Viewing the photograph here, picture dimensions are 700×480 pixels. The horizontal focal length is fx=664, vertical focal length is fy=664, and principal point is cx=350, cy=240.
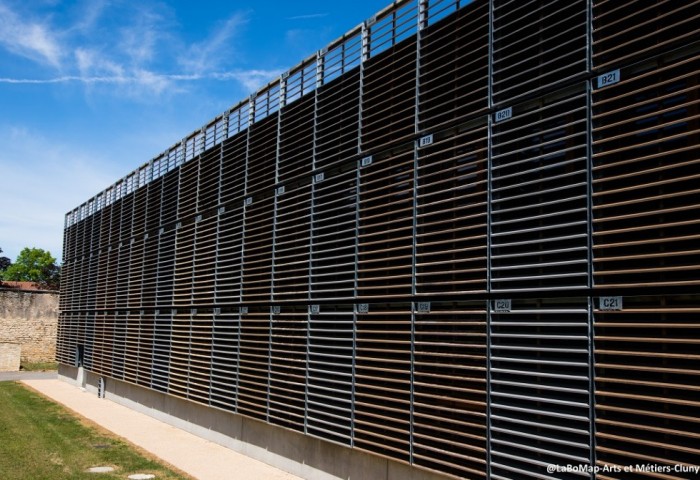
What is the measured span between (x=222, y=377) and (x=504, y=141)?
8.61 meters

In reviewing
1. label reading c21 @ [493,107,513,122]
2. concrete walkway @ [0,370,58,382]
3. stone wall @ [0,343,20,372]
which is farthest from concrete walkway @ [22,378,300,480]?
stone wall @ [0,343,20,372]

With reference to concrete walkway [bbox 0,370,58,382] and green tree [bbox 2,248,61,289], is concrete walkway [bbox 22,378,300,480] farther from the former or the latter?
green tree [bbox 2,248,61,289]

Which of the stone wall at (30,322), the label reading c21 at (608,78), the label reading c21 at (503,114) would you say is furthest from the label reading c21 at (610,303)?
the stone wall at (30,322)

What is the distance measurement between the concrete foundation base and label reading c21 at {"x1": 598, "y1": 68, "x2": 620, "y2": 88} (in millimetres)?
4713

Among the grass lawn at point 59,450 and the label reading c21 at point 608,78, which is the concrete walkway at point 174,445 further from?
the label reading c21 at point 608,78

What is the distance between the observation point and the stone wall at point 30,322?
36.2 metres

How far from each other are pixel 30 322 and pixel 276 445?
30068 mm

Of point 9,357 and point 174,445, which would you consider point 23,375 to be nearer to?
point 9,357

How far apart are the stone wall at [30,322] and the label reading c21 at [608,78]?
121 ft

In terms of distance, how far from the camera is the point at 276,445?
11.8 metres

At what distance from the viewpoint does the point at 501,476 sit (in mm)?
6977

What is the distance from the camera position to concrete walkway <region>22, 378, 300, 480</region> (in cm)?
1118

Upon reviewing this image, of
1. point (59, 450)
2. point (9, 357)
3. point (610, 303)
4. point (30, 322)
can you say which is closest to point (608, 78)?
point (610, 303)

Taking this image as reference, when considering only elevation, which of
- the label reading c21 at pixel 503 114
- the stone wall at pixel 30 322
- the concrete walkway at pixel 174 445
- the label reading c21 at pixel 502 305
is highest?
the label reading c21 at pixel 503 114
